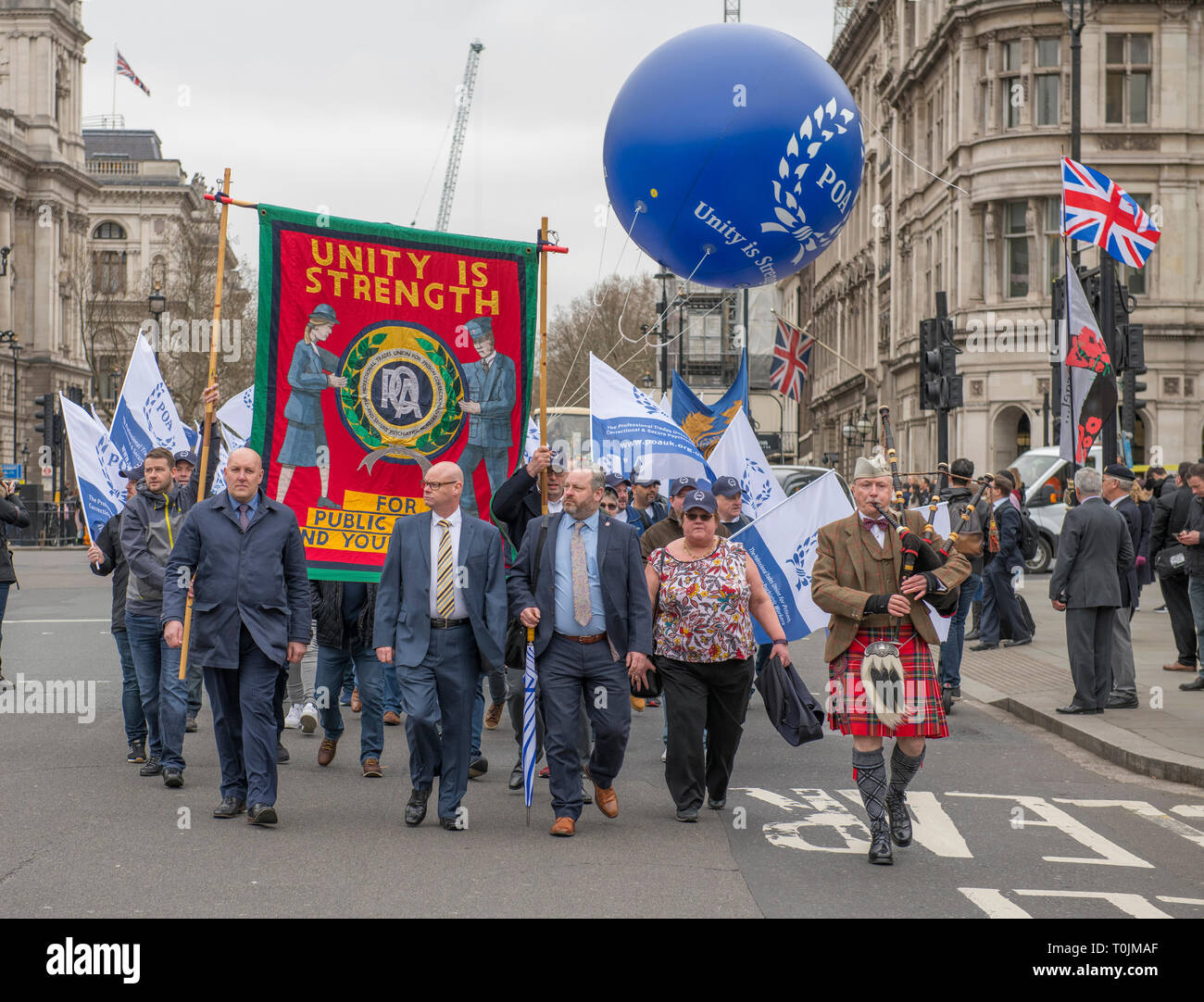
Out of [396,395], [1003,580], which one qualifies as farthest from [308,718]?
[1003,580]

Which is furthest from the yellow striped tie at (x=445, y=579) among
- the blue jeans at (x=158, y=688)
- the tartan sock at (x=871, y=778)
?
the tartan sock at (x=871, y=778)

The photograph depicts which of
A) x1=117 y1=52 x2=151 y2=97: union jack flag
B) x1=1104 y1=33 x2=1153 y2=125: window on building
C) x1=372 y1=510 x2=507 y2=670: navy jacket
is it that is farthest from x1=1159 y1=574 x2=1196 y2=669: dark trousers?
x1=117 y1=52 x2=151 y2=97: union jack flag

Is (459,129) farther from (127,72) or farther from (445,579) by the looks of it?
(445,579)

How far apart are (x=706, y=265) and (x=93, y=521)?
582cm

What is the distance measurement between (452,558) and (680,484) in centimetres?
335

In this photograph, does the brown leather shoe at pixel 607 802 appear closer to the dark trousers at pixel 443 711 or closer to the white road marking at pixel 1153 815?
the dark trousers at pixel 443 711

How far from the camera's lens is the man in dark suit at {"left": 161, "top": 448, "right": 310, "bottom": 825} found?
7922mm

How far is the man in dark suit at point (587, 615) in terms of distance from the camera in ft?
26.5

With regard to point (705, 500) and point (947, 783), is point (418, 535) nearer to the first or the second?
point (705, 500)

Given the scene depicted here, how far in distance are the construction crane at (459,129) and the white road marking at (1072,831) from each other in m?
117

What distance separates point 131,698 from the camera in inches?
386

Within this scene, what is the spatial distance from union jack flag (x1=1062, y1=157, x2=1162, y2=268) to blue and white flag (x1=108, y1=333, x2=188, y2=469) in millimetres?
10389

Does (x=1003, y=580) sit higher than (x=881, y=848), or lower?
higher

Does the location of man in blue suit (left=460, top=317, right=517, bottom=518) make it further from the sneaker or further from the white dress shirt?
the sneaker
